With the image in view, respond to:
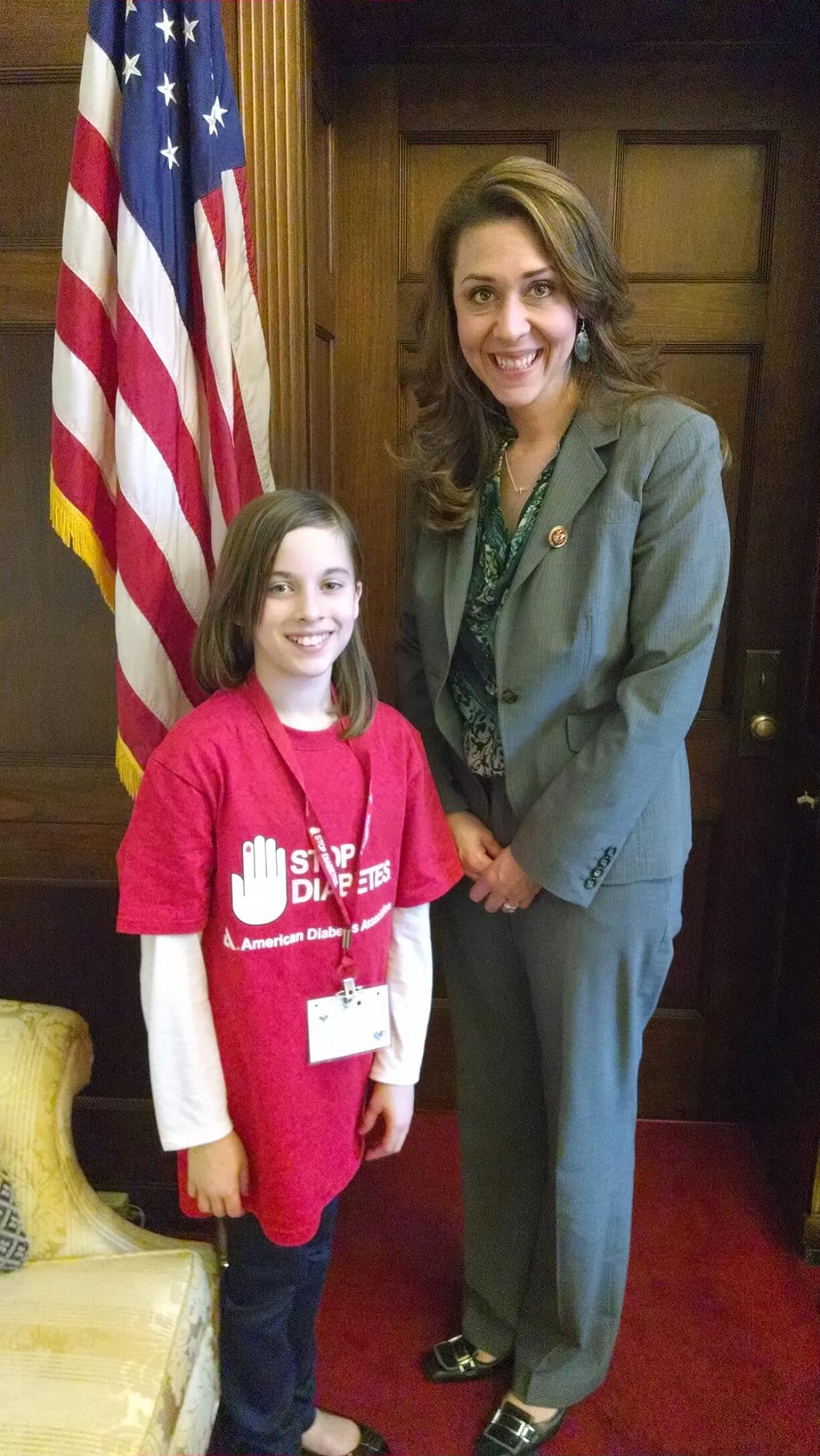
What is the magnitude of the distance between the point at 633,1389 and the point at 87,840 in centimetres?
131

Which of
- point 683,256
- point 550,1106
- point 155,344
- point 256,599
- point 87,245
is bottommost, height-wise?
point 550,1106

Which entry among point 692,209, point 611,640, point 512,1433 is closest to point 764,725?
point 611,640

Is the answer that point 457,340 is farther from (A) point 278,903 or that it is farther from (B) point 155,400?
(A) point 278,903

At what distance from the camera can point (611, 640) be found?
4.29ft

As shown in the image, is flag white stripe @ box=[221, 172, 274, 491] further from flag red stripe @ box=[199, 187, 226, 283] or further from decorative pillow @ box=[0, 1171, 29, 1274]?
decorative pillow @ box=[0, 1171, 29, 1274]

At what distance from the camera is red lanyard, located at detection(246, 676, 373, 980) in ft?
3.89

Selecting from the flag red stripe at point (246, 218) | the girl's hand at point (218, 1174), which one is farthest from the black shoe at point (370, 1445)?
the flag red stripe at point (246, 218)

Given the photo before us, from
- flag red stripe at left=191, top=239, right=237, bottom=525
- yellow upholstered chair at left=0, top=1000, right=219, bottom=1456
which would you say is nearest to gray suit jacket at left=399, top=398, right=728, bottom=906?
flag red stripe at left=191, top=239, right=237, bottom=525

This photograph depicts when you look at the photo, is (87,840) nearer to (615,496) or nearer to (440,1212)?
(440,1212)

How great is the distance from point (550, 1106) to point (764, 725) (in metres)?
0.93

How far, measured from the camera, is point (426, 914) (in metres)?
1.36

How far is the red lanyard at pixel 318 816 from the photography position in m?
1.19

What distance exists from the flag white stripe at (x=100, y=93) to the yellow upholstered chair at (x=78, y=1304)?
121 centimetres

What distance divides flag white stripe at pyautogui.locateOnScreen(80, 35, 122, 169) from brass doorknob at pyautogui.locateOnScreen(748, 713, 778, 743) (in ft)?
4.90
